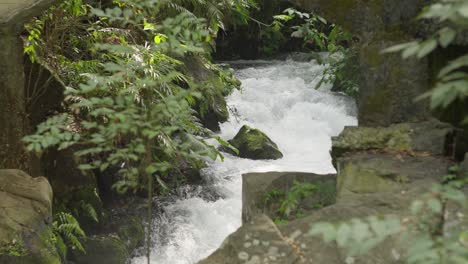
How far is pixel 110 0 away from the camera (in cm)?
822

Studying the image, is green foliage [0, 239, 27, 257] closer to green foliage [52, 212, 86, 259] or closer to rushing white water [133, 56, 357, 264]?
green foliage [52, 212, 86, 259]

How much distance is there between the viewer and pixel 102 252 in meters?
6.59

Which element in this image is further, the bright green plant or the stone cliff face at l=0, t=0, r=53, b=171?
the bright green plant

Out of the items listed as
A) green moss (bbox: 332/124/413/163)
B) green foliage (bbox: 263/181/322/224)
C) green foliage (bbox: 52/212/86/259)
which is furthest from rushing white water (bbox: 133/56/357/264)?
green moss (bbox: 332/124/413/163)

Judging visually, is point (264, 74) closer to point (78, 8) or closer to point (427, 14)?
point (78, 8)

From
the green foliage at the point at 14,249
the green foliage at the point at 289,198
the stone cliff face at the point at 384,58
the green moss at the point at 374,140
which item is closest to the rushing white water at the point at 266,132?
the green foliage at the point at 14,249

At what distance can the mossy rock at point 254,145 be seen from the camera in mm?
9375

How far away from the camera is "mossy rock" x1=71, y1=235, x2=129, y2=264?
6.48 metres

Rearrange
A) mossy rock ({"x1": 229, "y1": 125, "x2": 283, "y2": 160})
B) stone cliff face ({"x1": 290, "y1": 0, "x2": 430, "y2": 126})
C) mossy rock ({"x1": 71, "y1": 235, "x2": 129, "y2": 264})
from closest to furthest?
stone cliff face ({"x1": 290, "y1": 0, "x2": 430, "y2": 126}), mossy rock ({"x1": 71, "y1": 235, "x2": 129, "y2": 264}), mossy rock ({"x1": 229, "y1": 125, "x2": 283, "y2": 160})

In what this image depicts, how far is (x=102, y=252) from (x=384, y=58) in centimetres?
379

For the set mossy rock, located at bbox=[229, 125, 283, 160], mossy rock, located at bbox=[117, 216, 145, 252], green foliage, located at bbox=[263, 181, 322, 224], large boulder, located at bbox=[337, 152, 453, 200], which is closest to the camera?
large boulder, located at bbox=[337, 152, 453, 200]

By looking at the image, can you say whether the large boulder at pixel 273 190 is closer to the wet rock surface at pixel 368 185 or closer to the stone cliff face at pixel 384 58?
the wet rock surface at pixel 368 185

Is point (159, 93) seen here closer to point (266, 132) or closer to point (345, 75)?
point (266, 132)

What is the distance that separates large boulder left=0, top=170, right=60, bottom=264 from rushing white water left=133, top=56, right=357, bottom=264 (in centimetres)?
185
